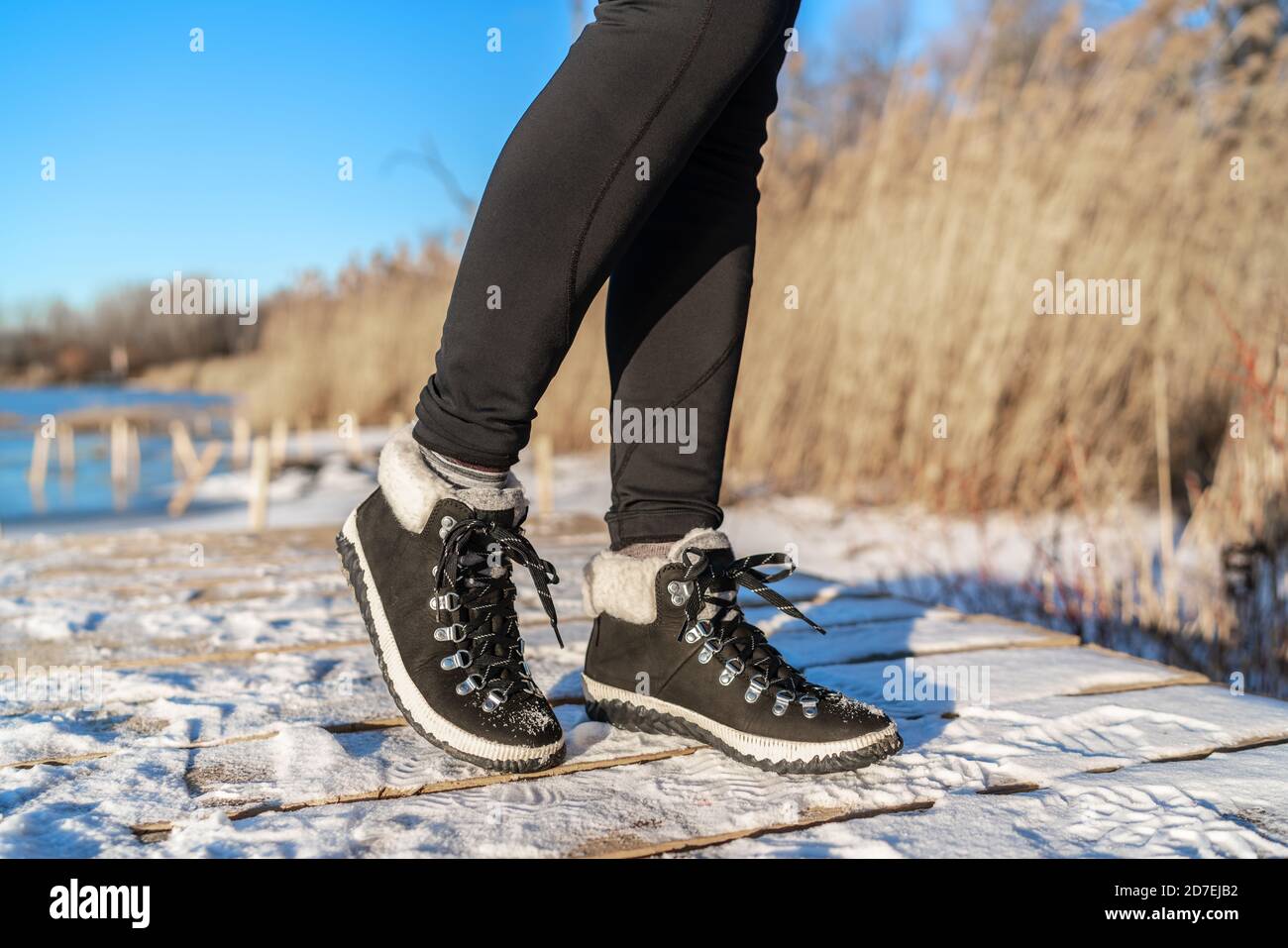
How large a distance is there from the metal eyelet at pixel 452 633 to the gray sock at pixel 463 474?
0.12m

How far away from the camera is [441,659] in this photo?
838mm

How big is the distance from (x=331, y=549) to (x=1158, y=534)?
2.27 meters

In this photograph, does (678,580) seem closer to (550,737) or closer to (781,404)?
(550,737)

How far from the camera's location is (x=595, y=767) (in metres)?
0.83

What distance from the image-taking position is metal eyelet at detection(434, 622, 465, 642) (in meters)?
0.83

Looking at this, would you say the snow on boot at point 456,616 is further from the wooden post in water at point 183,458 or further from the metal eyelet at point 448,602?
the wooden post in water at point 183,458

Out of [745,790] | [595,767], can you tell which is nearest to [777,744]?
[745,790]

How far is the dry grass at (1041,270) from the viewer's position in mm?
2895

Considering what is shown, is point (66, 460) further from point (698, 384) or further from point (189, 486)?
point (698, 384)

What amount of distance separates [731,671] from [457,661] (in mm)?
243

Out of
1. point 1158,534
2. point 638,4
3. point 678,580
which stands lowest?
point 1158,534

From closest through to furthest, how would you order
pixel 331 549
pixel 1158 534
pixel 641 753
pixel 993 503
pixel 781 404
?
pixel 641 753 → pixel 331 549 → pixel 1158 534 → pixel 993 503 → pixel 781 404
